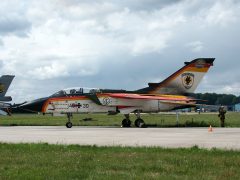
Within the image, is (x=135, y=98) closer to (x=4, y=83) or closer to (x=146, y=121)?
(x=146, y=121)

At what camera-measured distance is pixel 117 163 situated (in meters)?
10.1

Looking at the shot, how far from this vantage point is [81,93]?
100 ft

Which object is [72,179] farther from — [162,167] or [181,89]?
[181,89]

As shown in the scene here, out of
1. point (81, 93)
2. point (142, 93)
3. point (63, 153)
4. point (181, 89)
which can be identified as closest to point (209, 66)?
point (181, 89)

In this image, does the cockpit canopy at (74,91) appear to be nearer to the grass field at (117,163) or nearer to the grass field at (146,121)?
the grass field at (146,121)

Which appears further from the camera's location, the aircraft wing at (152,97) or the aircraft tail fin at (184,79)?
the aircraft tail fin at (184,79)

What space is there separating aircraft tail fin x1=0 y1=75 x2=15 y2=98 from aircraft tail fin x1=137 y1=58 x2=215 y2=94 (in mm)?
29018

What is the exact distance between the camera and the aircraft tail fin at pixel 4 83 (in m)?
55.6

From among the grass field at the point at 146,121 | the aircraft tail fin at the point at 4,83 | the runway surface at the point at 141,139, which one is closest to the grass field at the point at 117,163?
the runway surface at the point at 141,139

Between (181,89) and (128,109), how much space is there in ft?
13.1

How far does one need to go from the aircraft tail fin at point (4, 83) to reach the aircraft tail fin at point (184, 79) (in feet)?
95.2

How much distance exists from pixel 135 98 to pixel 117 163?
68.0 feet

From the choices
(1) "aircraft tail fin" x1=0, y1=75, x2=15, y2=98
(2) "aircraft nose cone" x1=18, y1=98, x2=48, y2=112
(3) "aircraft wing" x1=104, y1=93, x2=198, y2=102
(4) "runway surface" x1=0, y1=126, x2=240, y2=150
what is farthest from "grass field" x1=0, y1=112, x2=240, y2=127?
(4) "runway surface" x1=0, y1=126, x2=240, y2=150

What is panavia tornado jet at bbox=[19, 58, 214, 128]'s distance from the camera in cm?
3031
